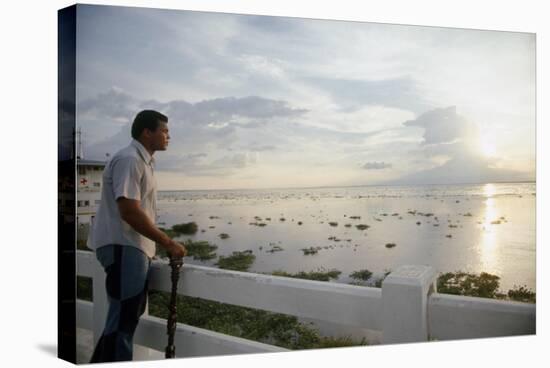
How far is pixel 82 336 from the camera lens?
355 cm

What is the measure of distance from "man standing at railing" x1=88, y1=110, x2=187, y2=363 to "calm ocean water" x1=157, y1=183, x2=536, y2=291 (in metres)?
0.16

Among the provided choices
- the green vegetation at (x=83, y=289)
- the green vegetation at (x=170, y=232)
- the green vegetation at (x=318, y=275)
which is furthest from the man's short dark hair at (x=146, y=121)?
the green vegetation at (x=318, y=275)

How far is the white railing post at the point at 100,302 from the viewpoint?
3.56m

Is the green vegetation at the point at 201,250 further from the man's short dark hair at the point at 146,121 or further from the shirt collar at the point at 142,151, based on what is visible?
the man's short dark hair at the point at 146,121

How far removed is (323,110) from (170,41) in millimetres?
1034

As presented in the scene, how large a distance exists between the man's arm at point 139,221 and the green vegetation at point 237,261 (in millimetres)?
391

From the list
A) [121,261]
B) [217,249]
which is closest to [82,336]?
[121,261]

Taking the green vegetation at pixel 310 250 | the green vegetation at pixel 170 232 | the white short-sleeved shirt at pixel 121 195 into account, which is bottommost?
the green vegetation at pixel 310 250

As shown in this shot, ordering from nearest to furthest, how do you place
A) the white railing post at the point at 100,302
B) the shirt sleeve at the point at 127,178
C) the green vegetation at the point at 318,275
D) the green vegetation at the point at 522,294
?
the shirt sleeve at the point at 127,178 < the white railing post at the point at 100,302 < the green vegetation at the point at 318,275 < the green vegetation at the point at 522,294

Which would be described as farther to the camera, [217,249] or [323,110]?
[323,110]

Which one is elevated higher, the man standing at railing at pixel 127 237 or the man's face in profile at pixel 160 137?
the man's face in profile at pixel 160 137

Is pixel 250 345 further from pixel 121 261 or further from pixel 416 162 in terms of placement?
pixel 416 162

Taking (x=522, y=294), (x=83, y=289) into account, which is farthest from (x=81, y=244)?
(x=522, y=294)

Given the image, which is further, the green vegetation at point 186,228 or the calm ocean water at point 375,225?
the calm ocean water at point 375,225
